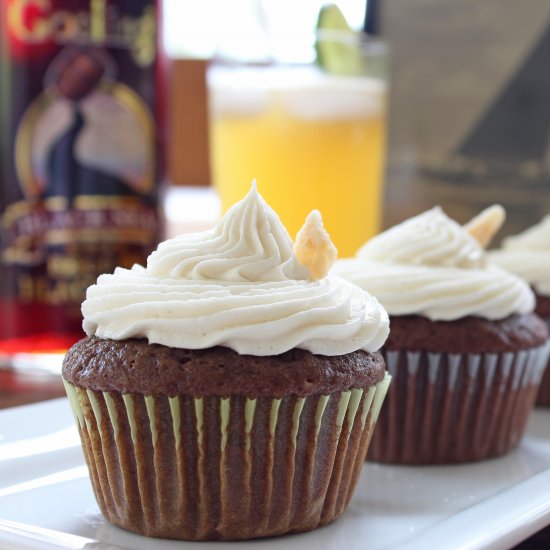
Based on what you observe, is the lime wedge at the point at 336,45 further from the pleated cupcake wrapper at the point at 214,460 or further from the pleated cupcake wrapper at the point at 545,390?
the pleated cupcake wrapper at the point at 214,460

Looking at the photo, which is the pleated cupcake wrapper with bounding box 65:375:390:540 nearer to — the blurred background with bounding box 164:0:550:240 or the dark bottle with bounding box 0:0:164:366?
the dark bottle with bounding box 0:0:164:366

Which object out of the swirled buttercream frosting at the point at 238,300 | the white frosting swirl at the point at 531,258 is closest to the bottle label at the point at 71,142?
the white frosting swirl at the point at 531,258

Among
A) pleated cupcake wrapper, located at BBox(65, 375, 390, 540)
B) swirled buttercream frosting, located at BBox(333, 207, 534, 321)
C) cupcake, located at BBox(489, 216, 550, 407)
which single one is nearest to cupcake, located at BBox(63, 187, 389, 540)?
pleated cupcake wrapper, located at BBox(65, 375, 390, 540)

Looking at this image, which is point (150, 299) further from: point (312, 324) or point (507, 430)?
point (507, 430)

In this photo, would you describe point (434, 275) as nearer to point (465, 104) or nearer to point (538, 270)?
point (538, 270)

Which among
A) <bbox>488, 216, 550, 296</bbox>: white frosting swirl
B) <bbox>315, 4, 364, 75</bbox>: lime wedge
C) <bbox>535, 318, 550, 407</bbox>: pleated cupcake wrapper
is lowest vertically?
<bbox>535, 318, 550, 407</bbox>: pleated cupcake wrapper

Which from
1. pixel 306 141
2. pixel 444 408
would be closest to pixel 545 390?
pixel 444 408
